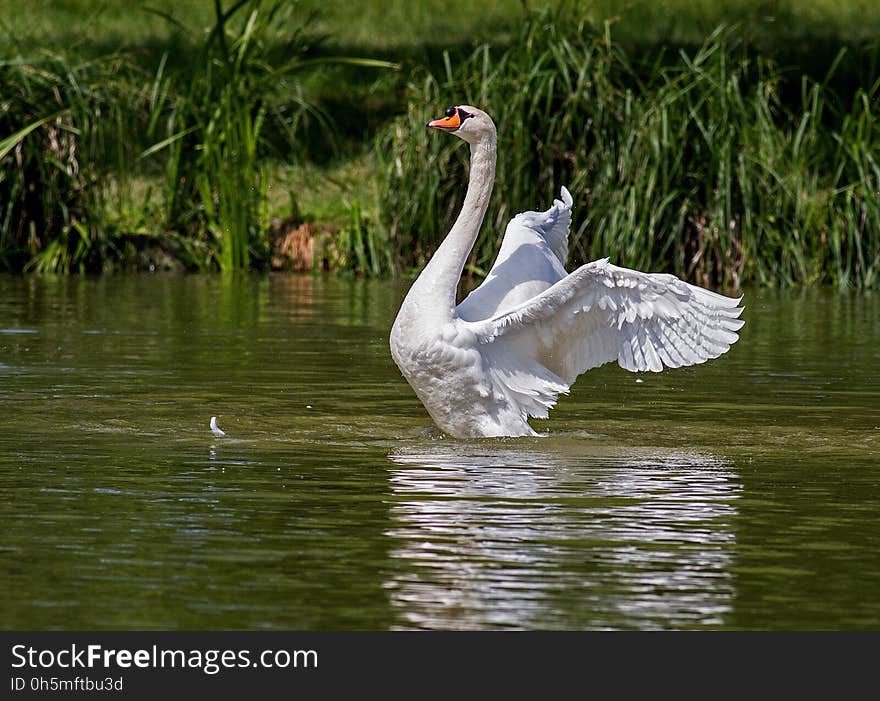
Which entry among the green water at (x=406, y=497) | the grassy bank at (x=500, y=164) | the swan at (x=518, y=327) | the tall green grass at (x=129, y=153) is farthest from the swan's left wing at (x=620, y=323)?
the tall green grass at (x=129, y=153)

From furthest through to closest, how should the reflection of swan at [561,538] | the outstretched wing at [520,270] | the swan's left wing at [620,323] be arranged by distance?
the outstretched wing at [520,270], the swan's left wing at [620,323], the reflection of swan at [561,538]

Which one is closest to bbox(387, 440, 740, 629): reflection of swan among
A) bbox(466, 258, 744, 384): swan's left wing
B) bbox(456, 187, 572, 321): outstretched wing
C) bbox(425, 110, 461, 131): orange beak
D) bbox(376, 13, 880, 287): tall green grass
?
bbox(466, 258, 744, 384): swan's left wing

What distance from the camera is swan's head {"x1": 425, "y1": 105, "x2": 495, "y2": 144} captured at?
29.8 feet

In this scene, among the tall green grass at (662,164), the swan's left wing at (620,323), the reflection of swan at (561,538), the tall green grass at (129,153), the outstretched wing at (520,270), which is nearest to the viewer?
the reflection of swan at (561,538)

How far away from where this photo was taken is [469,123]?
9.12m

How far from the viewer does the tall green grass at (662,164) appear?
17453mm

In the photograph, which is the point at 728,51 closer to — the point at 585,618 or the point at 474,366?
the point at 474,366

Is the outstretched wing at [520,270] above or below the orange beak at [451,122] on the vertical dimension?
below

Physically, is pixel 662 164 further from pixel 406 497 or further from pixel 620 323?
pixel 406 497

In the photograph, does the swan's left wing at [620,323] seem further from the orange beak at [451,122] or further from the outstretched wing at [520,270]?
the orange beak at [451,122]

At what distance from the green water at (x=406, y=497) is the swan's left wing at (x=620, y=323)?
16.8 inches

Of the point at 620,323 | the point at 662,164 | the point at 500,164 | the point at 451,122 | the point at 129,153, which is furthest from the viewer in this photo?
the point at 129,153

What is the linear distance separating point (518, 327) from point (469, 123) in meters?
1.16

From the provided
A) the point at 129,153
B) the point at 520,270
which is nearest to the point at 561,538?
the point at 520,270
